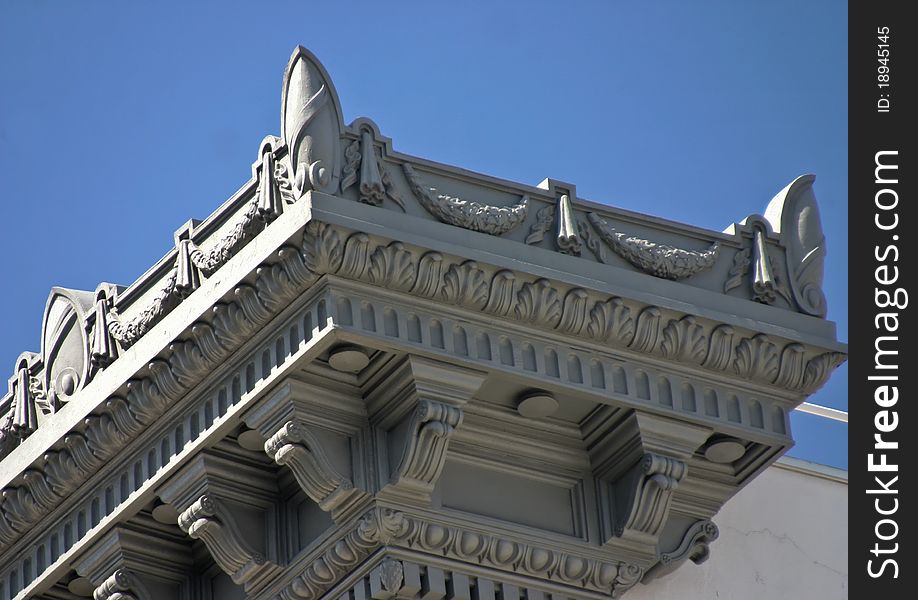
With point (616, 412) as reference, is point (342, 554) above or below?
below

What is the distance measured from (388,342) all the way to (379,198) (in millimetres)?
542

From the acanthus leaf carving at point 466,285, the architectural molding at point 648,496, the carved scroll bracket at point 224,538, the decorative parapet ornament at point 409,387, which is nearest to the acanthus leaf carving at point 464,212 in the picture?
the decorative parapet ornament at point 409,387

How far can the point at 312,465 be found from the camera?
A: 9.19m

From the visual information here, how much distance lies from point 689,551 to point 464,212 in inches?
66.8

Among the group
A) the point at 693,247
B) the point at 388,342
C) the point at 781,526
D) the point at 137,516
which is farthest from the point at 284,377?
the point at 781,526

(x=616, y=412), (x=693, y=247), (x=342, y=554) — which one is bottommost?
(x=342, y=554)

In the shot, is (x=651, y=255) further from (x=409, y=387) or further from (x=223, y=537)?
(x=223, y=537)

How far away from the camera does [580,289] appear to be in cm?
938

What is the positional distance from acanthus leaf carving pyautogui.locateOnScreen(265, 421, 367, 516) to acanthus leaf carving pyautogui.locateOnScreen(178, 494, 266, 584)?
0.44 meters

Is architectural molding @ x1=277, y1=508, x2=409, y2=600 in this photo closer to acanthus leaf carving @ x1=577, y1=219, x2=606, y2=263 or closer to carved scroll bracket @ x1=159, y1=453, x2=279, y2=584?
carved scroll bracket @ x1=159, y1=453, x2=279, y2=584

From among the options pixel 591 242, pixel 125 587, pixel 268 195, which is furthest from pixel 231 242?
pixel 125 587

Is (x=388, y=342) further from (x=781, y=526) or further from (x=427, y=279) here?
(x=781, y=526)

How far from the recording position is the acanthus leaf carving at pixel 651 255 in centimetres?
967

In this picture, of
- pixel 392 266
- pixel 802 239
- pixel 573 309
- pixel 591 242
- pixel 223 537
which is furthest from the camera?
pixel 802 239
